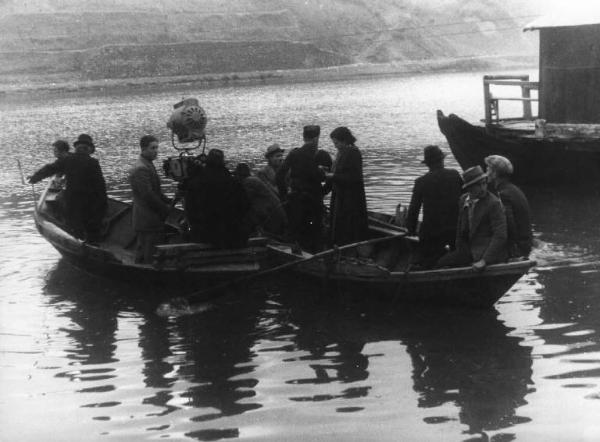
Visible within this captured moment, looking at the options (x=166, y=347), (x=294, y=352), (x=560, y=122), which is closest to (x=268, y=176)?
(x=166, y=347)

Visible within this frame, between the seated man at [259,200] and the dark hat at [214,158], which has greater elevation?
the dark hat at [214,158]

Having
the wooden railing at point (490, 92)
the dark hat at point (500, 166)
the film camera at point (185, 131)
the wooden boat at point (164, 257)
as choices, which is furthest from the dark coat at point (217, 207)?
the wooden railing at point (490, 92)

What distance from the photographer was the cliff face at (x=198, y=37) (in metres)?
122

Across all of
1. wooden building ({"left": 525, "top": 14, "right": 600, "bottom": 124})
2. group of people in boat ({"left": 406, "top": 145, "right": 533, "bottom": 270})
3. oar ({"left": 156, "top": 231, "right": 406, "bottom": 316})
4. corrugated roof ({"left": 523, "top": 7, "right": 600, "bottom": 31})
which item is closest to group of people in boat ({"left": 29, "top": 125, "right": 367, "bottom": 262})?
oar ({"left": 156, "top": 231, "right": 406, "bottom": 316})

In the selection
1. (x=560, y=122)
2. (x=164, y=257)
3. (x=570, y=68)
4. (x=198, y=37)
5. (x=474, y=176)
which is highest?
(x=198, y=37)

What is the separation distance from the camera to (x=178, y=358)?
1055 centimetres

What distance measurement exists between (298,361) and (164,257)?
10.2 ft

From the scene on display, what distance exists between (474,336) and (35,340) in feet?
18.1

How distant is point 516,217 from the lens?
11047 mm

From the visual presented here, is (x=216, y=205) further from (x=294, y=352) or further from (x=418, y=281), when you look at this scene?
(x=418, y=281)

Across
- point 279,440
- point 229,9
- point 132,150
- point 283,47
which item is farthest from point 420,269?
point 229,9

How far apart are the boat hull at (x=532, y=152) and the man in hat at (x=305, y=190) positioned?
8.79 meters

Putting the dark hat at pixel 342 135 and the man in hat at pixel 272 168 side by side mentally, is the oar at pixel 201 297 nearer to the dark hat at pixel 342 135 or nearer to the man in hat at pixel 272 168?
the dark hat at pixel 342 135

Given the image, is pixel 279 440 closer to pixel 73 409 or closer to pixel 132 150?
pixel 73 409
